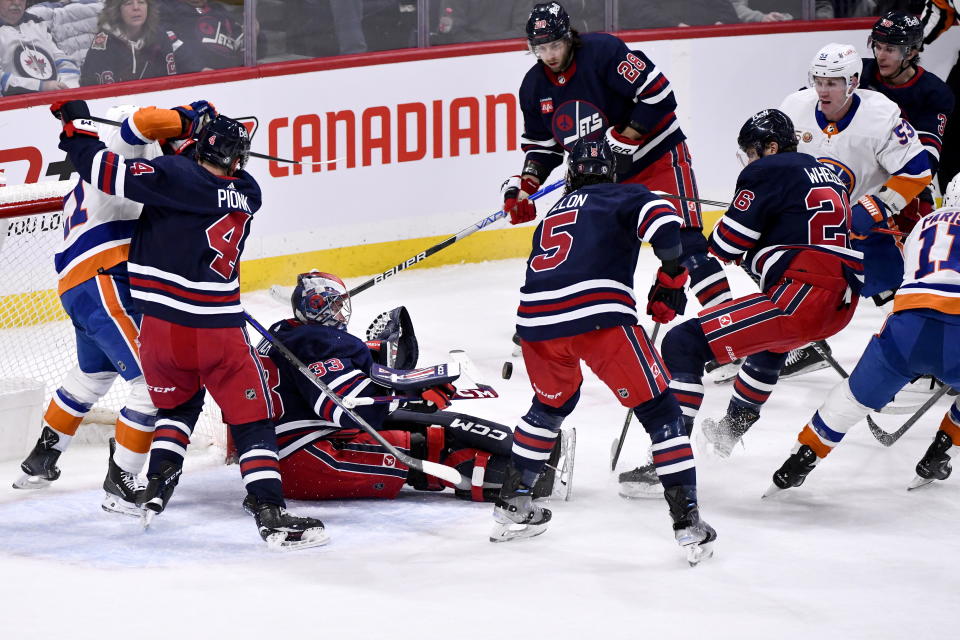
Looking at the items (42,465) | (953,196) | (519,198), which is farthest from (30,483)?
(953,196)

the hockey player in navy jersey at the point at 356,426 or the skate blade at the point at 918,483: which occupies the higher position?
the hockey player in navy jersey at the point at 356,426

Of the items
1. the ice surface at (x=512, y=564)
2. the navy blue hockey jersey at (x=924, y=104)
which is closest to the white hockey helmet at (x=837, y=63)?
the navy blue hockey jersey at (x=924, y=104)

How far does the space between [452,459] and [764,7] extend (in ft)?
13.6

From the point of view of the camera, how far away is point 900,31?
5379 millimetres

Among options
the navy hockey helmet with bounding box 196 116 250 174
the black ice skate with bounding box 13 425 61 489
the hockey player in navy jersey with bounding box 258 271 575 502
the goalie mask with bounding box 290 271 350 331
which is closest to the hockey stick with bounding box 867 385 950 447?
the hockey player in navy jersey with bounding box 258 271 575 502

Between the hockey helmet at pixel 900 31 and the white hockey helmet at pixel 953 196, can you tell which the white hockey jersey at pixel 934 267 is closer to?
the white hockey helmet at pixel 953 196

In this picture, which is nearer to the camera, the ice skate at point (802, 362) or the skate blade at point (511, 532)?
the skate blade at point (511, 532)

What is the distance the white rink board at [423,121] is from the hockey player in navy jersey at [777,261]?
8.97 ft

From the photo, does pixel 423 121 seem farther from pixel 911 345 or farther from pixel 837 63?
pixel 911 345

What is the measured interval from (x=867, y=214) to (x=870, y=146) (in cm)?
34

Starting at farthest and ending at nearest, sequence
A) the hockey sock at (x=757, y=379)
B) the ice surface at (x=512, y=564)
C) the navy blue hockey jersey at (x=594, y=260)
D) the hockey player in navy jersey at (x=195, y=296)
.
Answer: the hockey sock at (x=757, y=379)
the hockey player in navy jersey at (x=195, y=296)
the navy blue hockey jersey at (x=594, y=260)
the ice surface at (x=512, y=564)

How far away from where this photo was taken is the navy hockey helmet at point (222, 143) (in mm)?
3514

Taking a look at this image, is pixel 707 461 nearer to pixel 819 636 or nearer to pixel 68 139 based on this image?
pixel 819 636

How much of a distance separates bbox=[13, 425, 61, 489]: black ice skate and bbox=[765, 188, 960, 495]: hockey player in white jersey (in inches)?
83.8
